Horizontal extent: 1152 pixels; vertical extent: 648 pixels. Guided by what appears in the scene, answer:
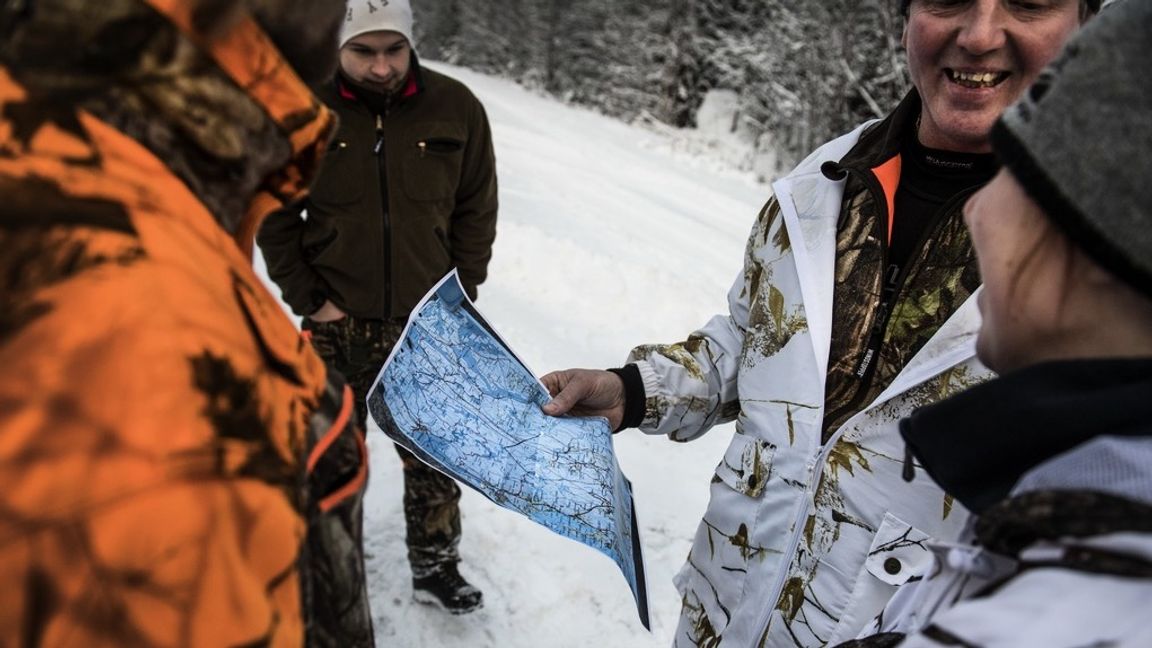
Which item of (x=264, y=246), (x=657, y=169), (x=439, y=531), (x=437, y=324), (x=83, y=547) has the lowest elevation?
(x=657, y=169)

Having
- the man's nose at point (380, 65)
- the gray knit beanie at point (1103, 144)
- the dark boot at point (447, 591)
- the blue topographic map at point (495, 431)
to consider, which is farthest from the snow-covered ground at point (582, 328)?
the gray knit beanie at point (1103, 144)

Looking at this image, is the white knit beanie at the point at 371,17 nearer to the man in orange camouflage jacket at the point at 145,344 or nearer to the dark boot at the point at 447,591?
the man in orange camouflage jacket at the point at 145,344

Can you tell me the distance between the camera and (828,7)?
18.8m

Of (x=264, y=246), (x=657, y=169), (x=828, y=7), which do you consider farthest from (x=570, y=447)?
(x=828, y=7)

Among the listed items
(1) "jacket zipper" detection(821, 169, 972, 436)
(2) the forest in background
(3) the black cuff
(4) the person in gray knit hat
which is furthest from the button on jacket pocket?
(2) the forest in background

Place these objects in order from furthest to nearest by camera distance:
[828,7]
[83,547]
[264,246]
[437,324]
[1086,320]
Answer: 1. [828,7]
2. [264,246]
3. [437,324]
4. [1086,320]
5. [83,547]

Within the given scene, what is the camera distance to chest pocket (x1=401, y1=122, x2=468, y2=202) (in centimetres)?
294

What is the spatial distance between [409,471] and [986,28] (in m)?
2.62

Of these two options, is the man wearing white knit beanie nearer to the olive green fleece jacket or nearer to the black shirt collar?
the olive green fleece jacket

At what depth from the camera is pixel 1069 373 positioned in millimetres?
767

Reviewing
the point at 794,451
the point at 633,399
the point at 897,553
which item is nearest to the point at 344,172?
the point at 633,399

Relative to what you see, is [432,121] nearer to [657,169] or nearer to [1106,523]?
[1106,523]

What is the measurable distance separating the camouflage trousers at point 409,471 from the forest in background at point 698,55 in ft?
48.8

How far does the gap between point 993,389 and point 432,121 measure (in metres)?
2.57
